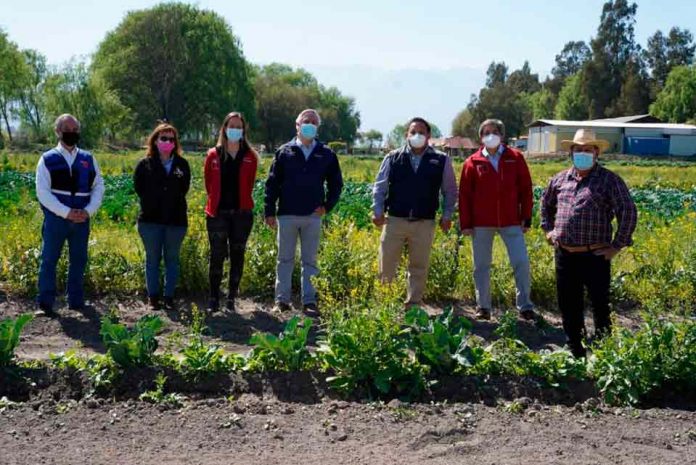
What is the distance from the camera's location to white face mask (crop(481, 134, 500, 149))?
6.95m

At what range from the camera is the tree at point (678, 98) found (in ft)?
250

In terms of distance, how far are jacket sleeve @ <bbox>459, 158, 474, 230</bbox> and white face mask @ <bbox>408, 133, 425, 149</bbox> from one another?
487mm

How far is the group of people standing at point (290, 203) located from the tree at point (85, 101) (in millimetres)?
44083

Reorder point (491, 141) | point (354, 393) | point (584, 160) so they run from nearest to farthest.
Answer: point (354, 393) < point (584, 160) < point (491, 141)

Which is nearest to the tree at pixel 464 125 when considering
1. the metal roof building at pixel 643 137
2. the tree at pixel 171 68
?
the metal roof building at pixel 643 137

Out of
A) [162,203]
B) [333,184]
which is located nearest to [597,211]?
[333,184]

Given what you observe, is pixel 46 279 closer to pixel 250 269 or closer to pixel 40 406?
pixel 250 269

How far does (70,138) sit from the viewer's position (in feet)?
23.4

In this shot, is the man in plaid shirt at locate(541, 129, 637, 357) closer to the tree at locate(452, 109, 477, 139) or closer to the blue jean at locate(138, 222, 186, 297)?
the blue jean at locate(138, 222, 186, 297)

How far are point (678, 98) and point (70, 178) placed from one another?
267ft

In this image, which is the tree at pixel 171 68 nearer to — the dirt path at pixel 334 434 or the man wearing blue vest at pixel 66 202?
the man wearing blue vest at pixel 66 202

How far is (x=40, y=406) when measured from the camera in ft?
15.0

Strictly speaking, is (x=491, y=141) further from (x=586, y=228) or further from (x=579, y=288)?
(x=579, y=288)

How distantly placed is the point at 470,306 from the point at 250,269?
8.05 feet
